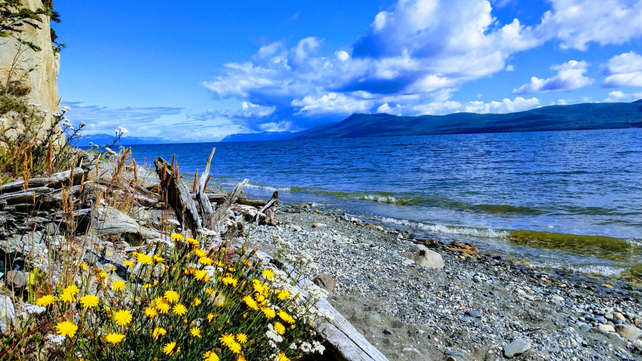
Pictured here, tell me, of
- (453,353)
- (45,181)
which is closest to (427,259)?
(453,353)

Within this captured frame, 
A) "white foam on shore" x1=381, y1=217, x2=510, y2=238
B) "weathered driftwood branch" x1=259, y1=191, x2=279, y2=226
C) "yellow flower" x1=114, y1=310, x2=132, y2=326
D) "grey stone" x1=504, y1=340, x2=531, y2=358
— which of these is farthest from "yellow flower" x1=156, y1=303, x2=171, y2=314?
"white foam on shore" x1=381, y1=217, x2=510, y2=238

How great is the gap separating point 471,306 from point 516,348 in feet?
4.68

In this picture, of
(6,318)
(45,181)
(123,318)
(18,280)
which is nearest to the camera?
(123,318)

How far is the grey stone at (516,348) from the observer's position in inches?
198

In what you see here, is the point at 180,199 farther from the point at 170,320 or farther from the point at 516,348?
the point at 516,348

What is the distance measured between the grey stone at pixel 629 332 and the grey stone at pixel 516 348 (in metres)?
2.29

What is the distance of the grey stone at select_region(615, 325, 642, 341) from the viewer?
6.06 metres

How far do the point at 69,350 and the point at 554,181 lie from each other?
→ 28.0 m

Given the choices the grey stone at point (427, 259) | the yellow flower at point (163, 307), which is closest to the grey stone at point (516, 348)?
the grey stone at point (427, 259)

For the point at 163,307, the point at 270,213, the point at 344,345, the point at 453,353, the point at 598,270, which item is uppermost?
the point at 163,307

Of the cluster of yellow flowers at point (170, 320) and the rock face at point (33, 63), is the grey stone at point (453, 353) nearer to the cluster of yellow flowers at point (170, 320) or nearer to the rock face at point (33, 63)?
the cluster of yellow flowers at point (170, 320)

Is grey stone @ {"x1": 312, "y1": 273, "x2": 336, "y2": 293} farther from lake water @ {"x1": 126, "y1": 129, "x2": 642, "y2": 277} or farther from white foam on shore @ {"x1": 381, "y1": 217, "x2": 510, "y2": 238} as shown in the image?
white foam on shore @ {"x1": 381, "y1": 217, "x2": 510, "y2": 238}

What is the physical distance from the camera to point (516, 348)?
5.11 m

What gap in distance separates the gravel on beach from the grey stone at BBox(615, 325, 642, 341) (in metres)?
0.02
